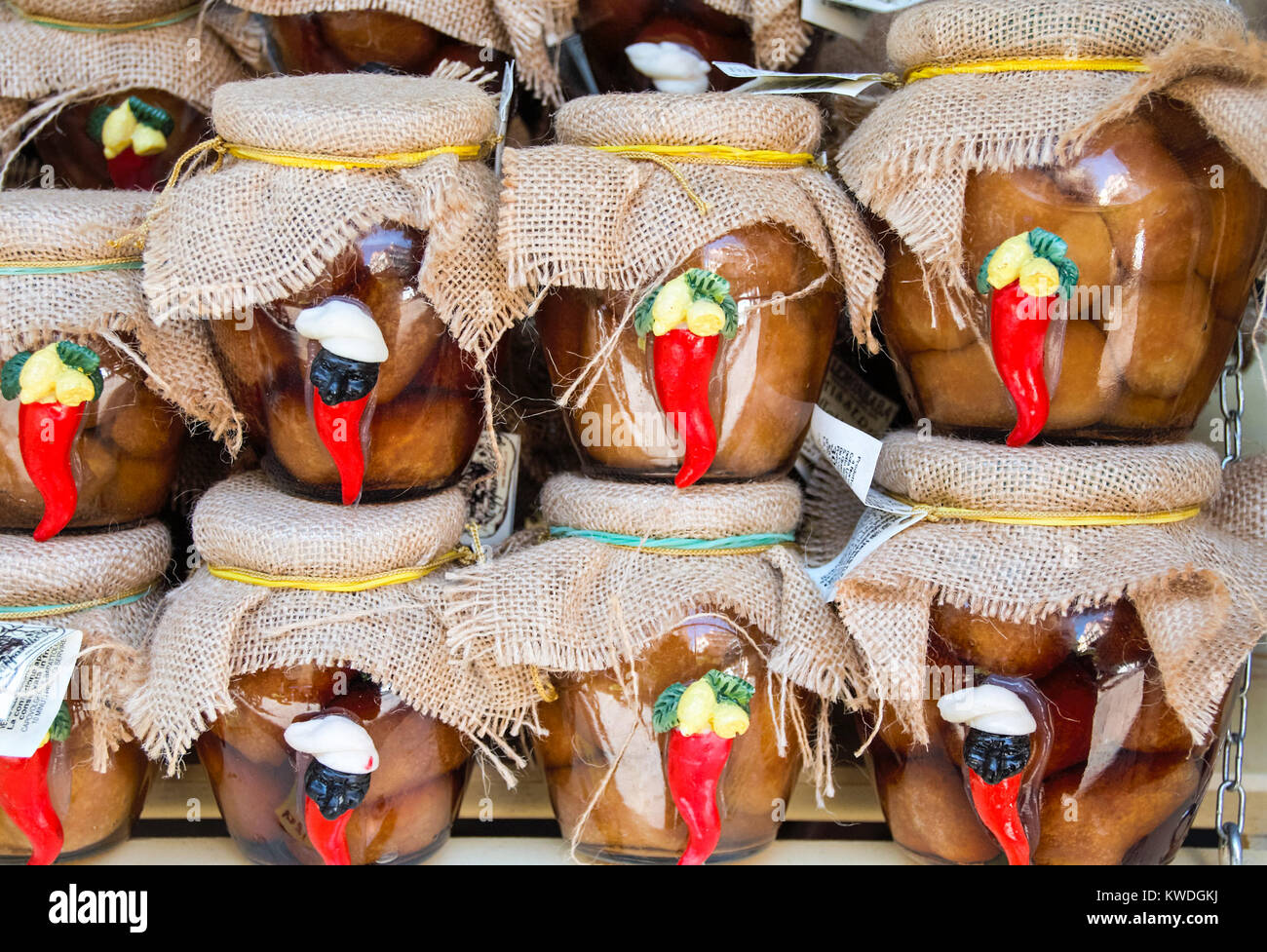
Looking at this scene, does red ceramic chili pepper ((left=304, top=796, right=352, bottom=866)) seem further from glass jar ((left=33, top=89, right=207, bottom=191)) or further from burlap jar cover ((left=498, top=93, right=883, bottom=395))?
glass jar ((left=33, top=89, right=207, bottom=191))

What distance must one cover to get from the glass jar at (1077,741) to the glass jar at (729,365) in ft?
0.76

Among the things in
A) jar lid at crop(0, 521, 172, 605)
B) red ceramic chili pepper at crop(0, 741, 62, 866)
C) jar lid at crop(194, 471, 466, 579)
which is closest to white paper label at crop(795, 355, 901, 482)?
jar lid at crop(194, 471, 466, 579)

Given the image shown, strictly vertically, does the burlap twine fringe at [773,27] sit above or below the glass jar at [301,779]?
above

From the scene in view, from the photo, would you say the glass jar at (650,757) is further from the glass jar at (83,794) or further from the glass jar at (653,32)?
the glass jar at (653,32)

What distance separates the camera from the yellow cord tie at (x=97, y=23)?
124 centimetres

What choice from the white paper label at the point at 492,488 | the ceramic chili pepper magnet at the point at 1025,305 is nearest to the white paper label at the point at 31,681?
the white paper label at the point at 492,488

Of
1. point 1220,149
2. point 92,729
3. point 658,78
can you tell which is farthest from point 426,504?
point 1220,149

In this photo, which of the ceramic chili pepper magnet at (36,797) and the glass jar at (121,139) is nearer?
the ceramic chili pepper magnet at (36,797)

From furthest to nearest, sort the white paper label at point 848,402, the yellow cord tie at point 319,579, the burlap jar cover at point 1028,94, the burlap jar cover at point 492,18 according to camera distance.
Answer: the white paper label at point 848,402 → the burlap jar cover at point 492,18 → the yellow cord tie at point 319,579 → the burlap jar cover at point 1028,94

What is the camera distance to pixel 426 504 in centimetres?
109

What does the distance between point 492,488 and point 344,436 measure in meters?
0.25

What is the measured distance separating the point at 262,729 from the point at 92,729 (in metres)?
0.17

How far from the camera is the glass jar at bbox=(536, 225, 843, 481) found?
1.02 metres

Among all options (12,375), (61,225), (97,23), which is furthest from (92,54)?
(12,375)
